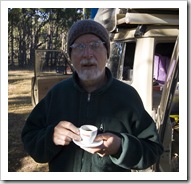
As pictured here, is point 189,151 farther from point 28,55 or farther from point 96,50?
point 28,55

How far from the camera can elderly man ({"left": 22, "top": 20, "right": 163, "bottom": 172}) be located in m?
1.46

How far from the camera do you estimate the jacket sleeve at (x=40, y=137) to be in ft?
4.76

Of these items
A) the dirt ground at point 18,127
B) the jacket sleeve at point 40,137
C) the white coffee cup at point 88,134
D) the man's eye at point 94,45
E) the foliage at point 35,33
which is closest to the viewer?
the white coffee cup at point 88,134

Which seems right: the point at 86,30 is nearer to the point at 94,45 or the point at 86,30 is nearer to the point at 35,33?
the point at 94,45

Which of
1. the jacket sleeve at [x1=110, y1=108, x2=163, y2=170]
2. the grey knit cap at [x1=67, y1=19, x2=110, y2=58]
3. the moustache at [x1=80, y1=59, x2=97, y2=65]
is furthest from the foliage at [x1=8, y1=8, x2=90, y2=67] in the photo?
the jacket sleeve at [x1=110, y1=108, x2=163, y2=170]

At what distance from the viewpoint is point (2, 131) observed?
6.01 ft

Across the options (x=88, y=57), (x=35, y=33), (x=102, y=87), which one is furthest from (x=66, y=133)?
(x=35, y=33)

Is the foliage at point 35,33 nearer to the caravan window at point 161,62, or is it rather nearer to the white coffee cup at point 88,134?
the caravan window at point 161,62

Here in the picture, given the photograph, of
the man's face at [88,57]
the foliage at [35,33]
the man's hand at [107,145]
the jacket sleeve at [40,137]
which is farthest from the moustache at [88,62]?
the foliage at [35,33]

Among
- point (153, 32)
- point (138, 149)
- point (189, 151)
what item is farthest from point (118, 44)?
point (138, 149)

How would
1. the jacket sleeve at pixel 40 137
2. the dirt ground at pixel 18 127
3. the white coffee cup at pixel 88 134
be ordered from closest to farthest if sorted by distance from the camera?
the white coffee cup at pixel 88 134 < the jacket sleeve at pixel 40 137 < the dirt ground at pixel 18 127

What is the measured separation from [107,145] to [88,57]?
53cm

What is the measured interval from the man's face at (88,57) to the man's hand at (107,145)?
38 centimetres

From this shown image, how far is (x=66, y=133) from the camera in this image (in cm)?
134
